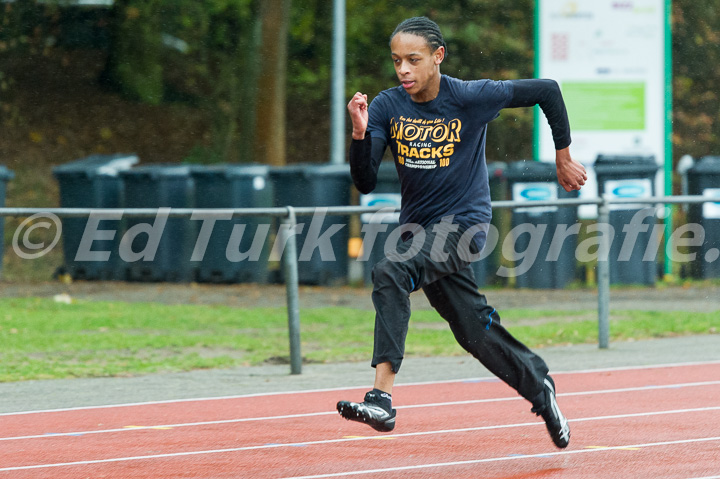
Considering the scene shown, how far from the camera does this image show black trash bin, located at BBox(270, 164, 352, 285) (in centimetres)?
1656

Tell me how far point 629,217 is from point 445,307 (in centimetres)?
1118


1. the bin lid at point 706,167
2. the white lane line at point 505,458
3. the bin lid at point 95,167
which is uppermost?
the bin lid at point 95,167

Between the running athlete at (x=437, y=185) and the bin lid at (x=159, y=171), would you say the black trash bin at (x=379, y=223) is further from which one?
the running athlete at (x=437, y=185)

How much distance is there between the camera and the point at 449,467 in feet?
18.8

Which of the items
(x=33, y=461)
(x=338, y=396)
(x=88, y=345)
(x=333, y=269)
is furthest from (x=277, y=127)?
(x=33, y=461)

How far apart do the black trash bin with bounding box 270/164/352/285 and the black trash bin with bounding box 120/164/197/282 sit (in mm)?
1386

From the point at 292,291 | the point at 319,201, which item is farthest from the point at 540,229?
the point at 292,291

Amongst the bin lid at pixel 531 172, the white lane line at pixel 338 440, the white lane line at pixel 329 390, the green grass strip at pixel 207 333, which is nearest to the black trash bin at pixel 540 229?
the bin lid at pixel 531 172

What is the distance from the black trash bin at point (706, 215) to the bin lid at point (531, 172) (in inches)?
77.2

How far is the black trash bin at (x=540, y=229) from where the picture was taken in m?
16.1

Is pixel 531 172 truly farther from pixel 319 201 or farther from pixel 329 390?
pixel 329 390

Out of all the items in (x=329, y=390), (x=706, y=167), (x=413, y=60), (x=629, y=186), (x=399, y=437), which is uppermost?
(x=413, y=60)

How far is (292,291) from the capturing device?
9.40 meters

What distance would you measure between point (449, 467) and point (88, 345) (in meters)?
5.74
